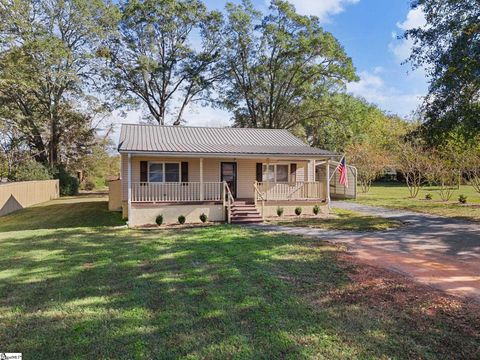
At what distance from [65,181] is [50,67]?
374 inches

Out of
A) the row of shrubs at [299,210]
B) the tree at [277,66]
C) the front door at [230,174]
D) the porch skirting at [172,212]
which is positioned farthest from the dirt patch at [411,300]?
the tree at [277,66]

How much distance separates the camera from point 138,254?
7.63 metres

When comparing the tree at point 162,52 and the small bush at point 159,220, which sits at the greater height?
the tree at point 162,52

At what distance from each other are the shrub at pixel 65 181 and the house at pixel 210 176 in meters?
13.3

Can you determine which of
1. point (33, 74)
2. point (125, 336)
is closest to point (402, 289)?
point (125, 336)

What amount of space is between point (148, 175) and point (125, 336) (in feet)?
37.9

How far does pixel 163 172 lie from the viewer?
14.9 m

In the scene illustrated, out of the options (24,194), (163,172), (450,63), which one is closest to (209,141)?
(163,172)

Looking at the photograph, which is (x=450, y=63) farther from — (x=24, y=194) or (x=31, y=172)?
(x=31, y=172)

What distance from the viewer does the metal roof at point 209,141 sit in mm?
13641

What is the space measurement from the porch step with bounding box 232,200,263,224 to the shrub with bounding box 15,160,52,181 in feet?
60.0

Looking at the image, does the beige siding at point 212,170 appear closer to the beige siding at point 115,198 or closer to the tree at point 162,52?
the beige siding at point 115,198

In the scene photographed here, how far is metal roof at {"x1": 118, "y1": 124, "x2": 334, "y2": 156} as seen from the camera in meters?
13.6

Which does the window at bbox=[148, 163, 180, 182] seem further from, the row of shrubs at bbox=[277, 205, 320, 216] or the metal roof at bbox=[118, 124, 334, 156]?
the row of shrubs at bbox=[277, 205, 320, 216]
